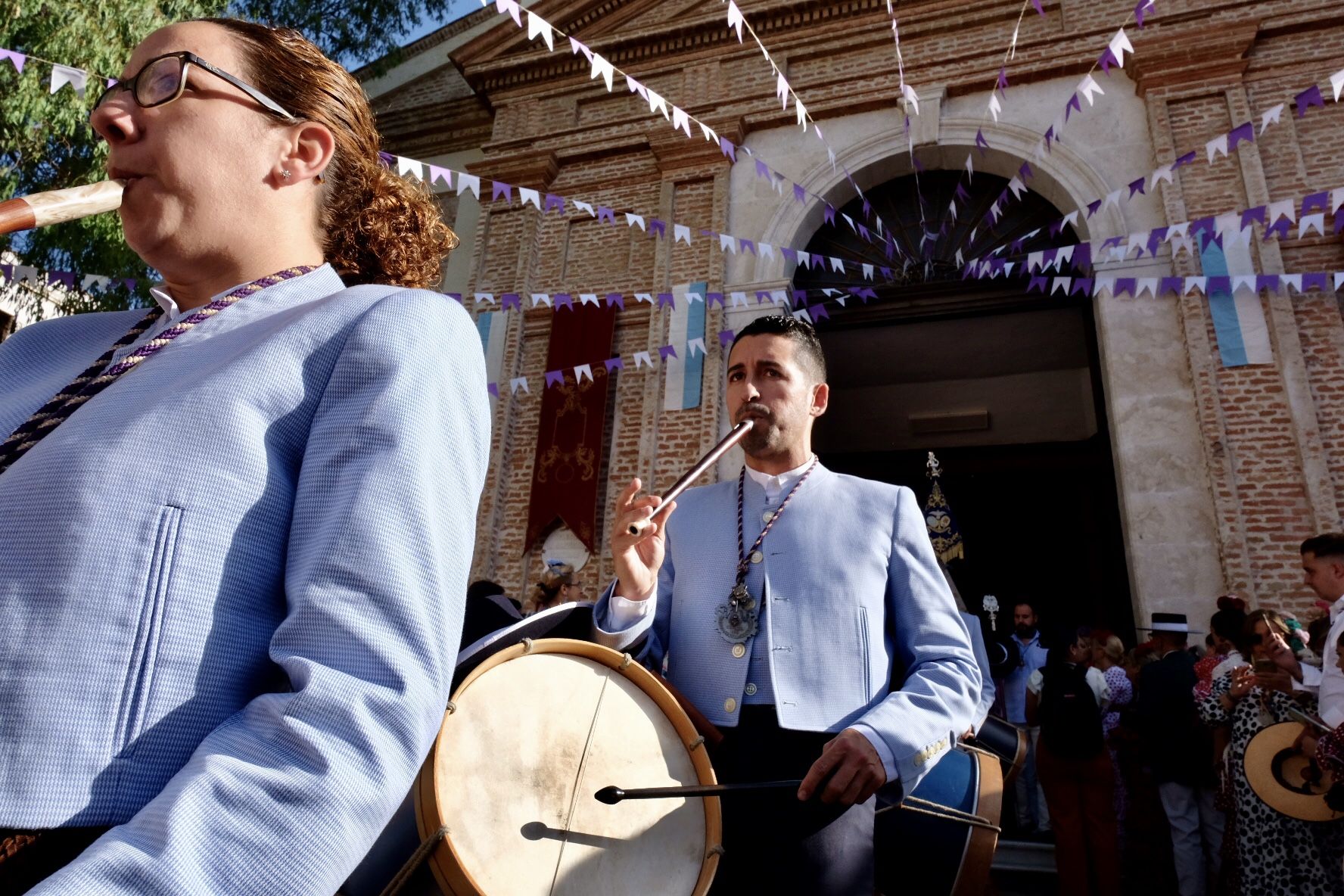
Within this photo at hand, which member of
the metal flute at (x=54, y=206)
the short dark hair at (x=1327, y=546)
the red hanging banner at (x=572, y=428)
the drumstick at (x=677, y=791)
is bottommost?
the drumstick at (x=677, y=791)

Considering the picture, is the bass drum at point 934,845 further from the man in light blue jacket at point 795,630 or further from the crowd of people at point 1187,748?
the crowd of people at point 1187,748

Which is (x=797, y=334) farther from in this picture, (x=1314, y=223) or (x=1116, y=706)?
(x=1314, y=223)

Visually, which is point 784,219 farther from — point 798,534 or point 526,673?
point 526,673

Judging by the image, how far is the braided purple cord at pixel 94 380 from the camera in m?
1.05

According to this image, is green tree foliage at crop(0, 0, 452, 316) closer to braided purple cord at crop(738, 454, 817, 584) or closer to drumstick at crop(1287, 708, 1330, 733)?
Answer: braided purple cord at crop(738, 454, 817, 584)

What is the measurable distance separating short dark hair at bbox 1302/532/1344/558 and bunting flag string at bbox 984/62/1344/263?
3.47 metres

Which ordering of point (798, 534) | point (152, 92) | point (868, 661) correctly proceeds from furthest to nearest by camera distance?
point (798, 534) → point (868, 661) → point (152, 92)

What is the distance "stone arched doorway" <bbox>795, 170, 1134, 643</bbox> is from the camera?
895 centimetres

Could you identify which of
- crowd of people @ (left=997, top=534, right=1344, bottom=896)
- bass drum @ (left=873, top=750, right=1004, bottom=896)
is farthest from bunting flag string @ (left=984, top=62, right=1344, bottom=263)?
bass drum @ (left=873, top=750, right=1004, bottom=896)

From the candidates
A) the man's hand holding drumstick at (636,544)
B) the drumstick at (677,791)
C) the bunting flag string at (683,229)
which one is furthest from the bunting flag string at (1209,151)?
the drumstick at (677,791)

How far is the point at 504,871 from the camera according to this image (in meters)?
1.46

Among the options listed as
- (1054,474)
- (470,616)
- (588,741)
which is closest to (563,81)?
(1054,474)

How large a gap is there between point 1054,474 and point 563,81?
8.22 m

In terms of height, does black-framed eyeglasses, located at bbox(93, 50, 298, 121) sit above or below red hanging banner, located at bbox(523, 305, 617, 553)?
below
